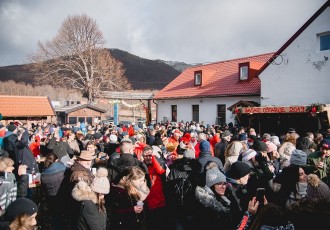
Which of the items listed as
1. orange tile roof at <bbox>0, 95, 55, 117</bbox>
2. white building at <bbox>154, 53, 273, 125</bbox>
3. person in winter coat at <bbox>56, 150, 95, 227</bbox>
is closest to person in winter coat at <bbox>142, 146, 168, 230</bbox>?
person in winter coat at <bbox>56, 150, 95, 227</bbox>

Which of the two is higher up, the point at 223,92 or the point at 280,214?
the point at 223,92

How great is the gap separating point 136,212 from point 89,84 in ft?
131

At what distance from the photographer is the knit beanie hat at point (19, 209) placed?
2.99 m

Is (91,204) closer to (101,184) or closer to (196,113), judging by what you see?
(101,184)

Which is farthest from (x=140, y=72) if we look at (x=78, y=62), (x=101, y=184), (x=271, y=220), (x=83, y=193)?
(x=271, y=220)

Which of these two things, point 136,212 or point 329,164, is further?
point 329,164

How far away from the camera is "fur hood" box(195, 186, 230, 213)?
360 cm

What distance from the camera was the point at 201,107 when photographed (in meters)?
24.2

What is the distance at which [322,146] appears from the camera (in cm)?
629

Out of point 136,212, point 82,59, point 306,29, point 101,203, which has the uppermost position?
point 82,59

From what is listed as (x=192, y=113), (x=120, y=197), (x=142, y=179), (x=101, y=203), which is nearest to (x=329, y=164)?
(x=142, y=179)

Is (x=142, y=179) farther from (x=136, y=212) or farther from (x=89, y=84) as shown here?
(x=89, y=84)

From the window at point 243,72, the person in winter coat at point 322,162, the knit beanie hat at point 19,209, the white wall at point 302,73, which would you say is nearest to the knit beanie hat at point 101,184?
the knit beanie hat at point 19,209

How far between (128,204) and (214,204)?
1.44m
